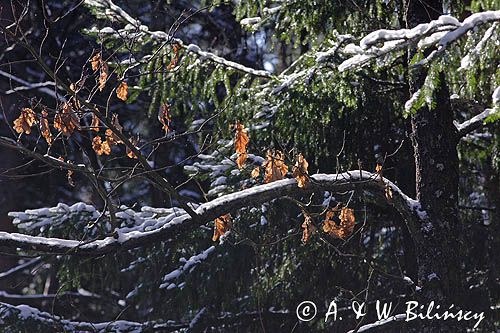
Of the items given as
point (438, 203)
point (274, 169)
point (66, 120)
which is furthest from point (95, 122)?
point (438, 203)

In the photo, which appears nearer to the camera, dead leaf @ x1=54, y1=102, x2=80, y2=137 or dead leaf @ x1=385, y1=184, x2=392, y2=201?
dead leaf @ x1=54, y1=102, x2=80, y2=137

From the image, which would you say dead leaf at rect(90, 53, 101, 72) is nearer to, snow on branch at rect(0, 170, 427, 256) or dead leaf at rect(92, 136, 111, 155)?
dead leaf at rect(92, 136, 111, 155)

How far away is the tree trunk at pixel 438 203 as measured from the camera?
201 inches

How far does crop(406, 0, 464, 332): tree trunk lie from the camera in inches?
201

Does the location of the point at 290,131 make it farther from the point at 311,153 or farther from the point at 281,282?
the point at 281,282

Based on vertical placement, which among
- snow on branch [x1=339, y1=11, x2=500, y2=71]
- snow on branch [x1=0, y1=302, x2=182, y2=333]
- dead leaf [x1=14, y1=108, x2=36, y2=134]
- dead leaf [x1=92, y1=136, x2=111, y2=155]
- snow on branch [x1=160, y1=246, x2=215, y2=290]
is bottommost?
snow on branch [x1=0, y1=302, x2=182, y2=333]

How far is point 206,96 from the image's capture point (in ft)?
20.7

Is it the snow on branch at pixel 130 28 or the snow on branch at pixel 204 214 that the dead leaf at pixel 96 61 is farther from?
the snow on branch at pixel 130 28

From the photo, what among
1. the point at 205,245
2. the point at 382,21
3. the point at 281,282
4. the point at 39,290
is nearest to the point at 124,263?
the point at 205,245

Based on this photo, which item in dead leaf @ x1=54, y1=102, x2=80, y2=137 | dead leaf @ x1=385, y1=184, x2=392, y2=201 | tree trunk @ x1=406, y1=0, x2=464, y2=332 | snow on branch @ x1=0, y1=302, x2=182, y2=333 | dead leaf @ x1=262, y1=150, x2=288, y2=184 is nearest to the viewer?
dead leaf @ x1=54, y1=102, x2=80, y2=137

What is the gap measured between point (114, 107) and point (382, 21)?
20.1ft

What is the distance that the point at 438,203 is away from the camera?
5199 mm

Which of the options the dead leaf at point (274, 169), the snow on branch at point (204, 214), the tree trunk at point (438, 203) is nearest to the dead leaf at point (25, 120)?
the snow on branch at point (204, 214)

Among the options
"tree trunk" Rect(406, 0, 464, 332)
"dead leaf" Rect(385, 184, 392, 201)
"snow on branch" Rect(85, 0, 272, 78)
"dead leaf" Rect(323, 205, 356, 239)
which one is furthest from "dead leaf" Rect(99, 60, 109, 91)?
"tree trunk" Rect(406, 0, 464, 332)
